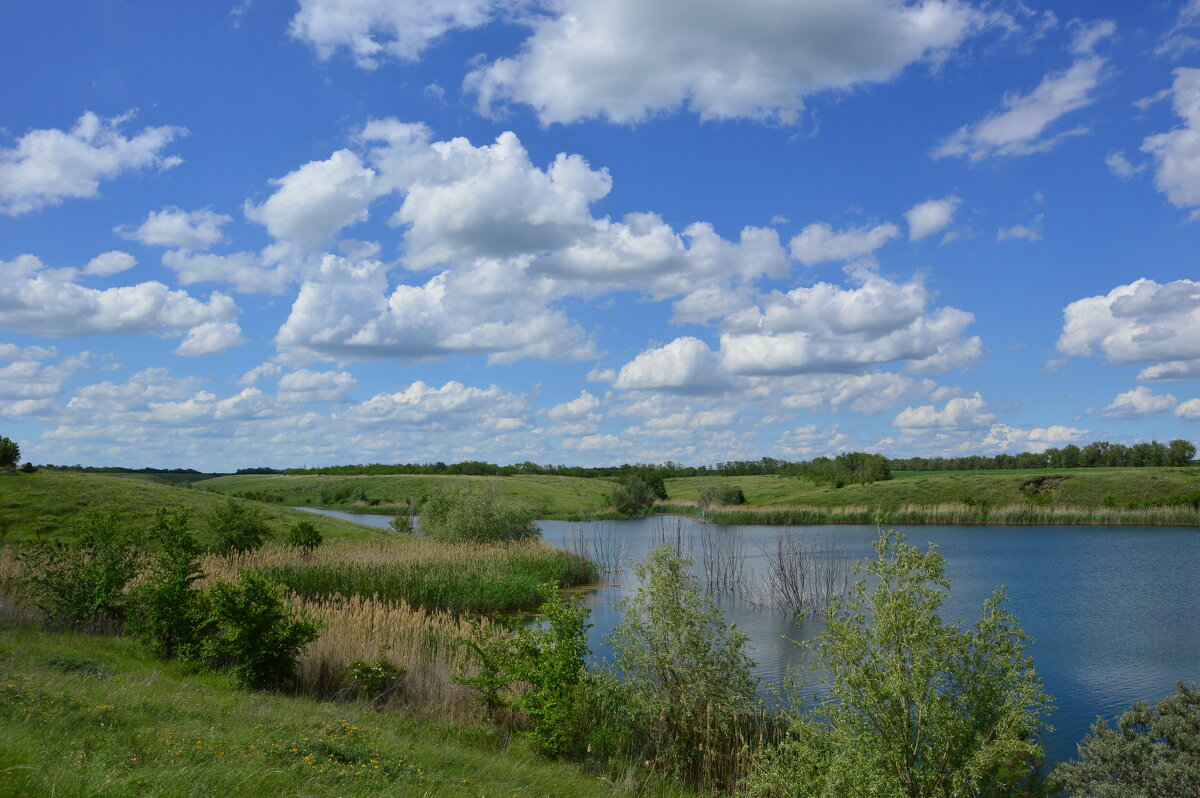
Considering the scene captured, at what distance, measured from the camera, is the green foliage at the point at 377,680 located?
38.0 feet

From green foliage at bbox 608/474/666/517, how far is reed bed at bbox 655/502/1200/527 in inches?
330

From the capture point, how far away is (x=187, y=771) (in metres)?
5.76

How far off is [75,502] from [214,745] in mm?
34194

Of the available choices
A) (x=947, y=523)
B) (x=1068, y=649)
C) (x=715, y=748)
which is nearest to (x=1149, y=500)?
(x=947, y=523)

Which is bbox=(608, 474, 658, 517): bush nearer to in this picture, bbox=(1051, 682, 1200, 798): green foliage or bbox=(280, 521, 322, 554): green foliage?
bbox=(280, 521, 322, 554): green foliage

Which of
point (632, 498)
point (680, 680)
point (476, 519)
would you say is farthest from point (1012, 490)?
point (680, 680)

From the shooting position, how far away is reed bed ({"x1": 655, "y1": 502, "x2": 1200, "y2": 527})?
54.2 meters

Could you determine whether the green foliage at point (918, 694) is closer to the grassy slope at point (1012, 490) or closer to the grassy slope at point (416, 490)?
the grassy slope at point (1012, 490)

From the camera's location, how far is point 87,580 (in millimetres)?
14695

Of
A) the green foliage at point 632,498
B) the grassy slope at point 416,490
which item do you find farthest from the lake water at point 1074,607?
the grassy slope at point 416,490

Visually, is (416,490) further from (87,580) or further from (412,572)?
(87,580)

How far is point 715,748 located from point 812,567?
22889mm

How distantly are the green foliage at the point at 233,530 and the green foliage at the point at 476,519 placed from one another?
9790mm

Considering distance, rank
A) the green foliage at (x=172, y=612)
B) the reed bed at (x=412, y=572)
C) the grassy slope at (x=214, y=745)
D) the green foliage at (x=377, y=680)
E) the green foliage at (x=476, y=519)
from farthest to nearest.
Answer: the green foliage at (x=476, y=519) → the reed bed at (x=412, y=572) → the green foliage at (x=172, y=612) → the green foliage at (x=377, y=680) → the grassy slope at (x=214, y=745)
